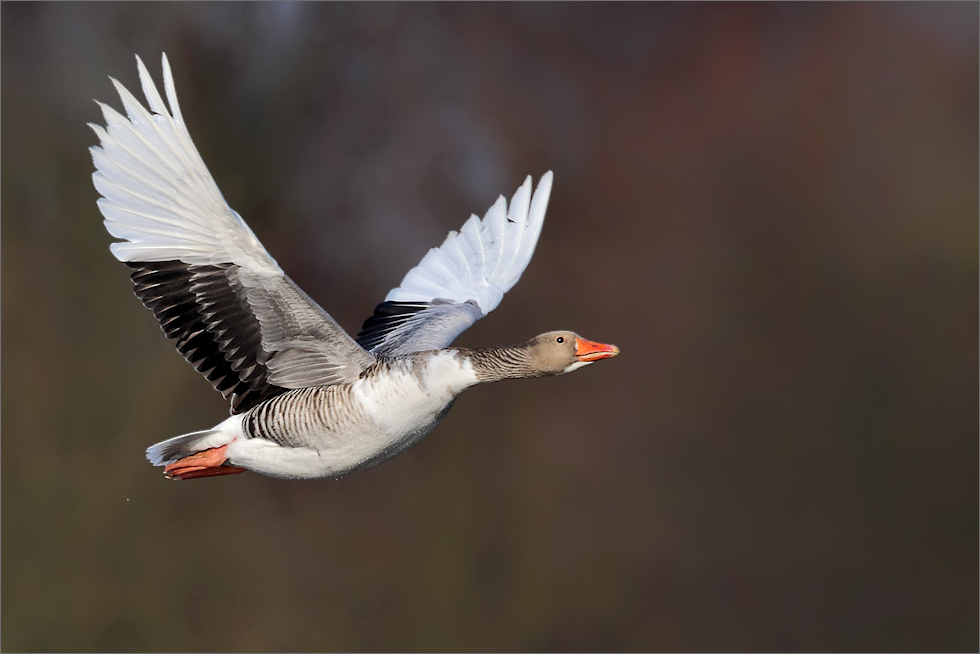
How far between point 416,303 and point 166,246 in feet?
7.78

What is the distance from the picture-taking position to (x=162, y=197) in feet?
20.7

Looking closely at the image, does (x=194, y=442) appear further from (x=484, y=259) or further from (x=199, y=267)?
(x=484, y=259)

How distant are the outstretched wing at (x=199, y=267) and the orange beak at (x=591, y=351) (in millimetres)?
1151

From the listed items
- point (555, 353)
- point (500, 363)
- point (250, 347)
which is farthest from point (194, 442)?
point (555, 353)

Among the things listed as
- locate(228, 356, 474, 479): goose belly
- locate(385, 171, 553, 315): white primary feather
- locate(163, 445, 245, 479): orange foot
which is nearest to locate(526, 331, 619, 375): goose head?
locate(228, 356, 474, 479): goose belly

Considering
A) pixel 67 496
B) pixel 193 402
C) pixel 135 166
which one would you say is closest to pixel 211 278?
pixel 135 166

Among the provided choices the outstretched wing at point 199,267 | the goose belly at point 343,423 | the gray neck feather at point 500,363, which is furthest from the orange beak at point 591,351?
the outstretched wing at point 199,267

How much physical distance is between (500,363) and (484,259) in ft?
6.88

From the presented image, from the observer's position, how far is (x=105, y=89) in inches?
715

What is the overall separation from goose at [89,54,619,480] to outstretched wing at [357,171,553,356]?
3.21 feet

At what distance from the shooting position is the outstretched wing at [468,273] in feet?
26.6

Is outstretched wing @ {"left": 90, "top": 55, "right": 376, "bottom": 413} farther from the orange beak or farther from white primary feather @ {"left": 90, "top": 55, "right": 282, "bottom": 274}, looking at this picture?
the orange beak

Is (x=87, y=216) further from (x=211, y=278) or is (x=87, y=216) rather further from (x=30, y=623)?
(x=211, y=278)

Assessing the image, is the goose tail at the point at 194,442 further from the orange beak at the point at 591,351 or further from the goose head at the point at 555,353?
the orange beak at the point at 591,351
